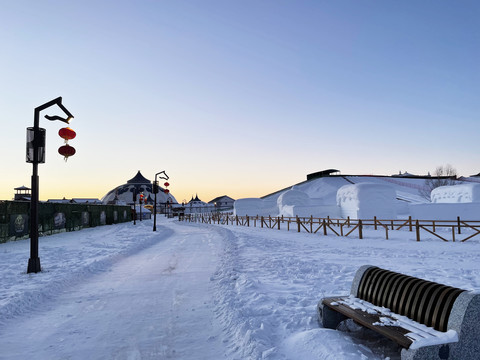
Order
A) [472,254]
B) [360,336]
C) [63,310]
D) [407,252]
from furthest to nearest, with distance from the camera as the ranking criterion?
[407,252] < [472,254] < [63,310] < [360,336]

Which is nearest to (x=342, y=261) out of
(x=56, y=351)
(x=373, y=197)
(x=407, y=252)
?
(x=407, y=252)

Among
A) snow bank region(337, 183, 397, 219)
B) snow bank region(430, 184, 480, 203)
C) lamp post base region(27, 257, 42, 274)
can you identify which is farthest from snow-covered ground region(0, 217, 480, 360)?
snow bank region(430, 184, 480, 203)

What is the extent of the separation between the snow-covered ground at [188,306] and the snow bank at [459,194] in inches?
1066

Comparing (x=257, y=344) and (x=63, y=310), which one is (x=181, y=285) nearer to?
(x=63, y=310)

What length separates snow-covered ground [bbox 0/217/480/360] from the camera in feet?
12.2

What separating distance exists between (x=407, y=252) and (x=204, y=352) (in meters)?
11.2

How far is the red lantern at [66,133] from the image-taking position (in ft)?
25.4

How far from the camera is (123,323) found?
4637mm

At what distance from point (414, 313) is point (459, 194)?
125 feet

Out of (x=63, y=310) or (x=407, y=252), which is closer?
(x=63, y=310)

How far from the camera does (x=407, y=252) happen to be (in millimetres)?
12047

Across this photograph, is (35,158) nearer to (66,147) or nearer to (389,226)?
(66,147)

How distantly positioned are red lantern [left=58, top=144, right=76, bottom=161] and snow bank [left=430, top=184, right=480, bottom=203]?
121 ft

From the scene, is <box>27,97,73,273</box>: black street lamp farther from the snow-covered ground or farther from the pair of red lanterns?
the pair of red lanterns
